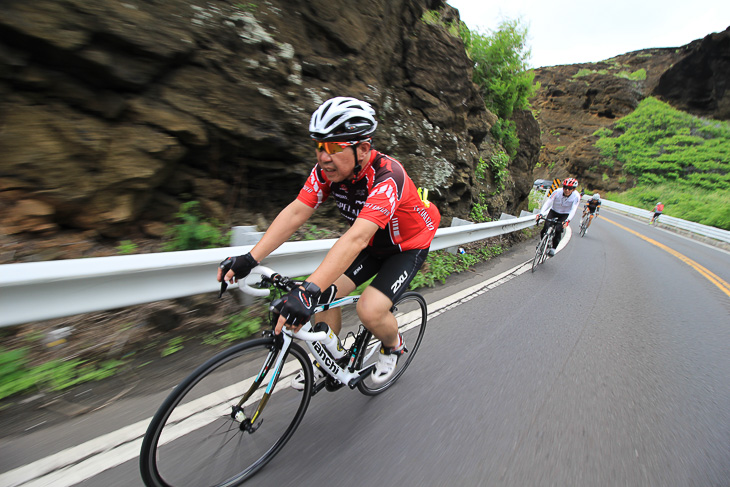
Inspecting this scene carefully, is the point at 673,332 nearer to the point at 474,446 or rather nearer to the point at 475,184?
the point at 474,446

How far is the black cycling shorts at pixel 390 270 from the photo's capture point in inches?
89.0

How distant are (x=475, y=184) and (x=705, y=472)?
7.00 metres

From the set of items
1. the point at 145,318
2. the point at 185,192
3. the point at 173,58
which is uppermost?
the point at 173,58

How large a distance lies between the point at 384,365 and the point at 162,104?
3.43 meters

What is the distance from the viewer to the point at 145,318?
2.54 meters

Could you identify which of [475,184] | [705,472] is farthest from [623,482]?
[475,184]

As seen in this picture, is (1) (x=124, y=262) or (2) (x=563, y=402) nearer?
(1) (x=124, y=262)

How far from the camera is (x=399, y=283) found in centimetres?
231

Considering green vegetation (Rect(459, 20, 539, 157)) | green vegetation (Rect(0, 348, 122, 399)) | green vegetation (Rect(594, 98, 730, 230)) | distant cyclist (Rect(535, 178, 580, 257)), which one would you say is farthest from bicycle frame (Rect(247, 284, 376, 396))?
green vegetation (Rect(594, 98, 730, 230))

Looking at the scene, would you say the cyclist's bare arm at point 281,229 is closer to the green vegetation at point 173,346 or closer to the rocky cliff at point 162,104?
the green vegetation at point 173,346

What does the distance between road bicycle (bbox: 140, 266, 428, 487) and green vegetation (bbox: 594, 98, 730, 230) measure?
1403 inches

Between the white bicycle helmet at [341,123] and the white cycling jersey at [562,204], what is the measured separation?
651 cm

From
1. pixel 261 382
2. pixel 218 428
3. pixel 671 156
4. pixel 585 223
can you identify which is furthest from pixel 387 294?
pixel 671 156

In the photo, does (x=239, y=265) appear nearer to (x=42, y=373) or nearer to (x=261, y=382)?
(x=261, y=382)
